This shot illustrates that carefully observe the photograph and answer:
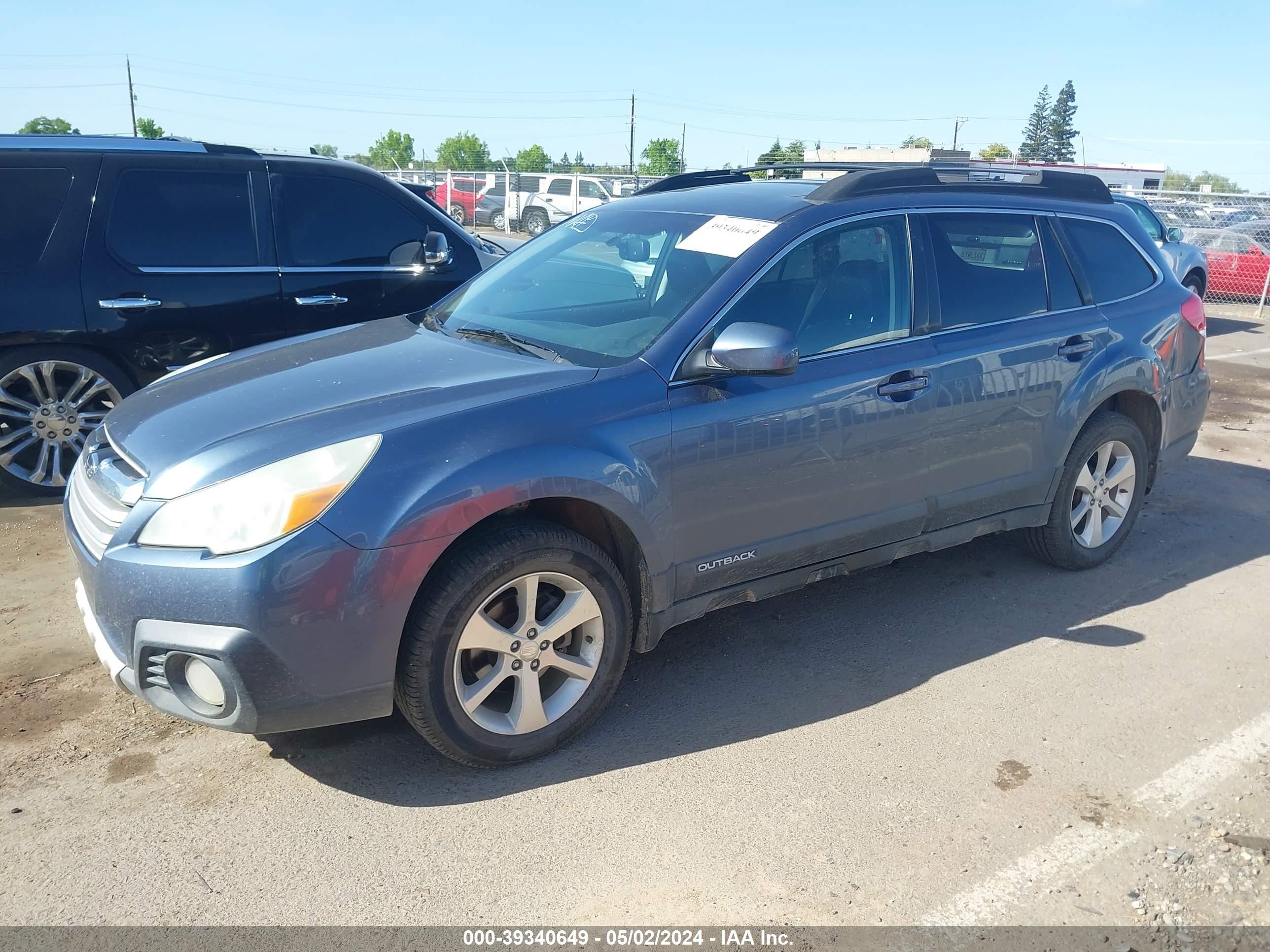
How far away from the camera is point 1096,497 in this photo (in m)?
4.98

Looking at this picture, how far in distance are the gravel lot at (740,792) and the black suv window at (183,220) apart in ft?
6.62

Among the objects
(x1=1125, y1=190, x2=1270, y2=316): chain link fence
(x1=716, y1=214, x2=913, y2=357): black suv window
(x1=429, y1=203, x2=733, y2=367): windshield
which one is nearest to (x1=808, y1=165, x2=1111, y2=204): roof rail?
(x1=716, y1=214, x2=913, y2=357): black suv window

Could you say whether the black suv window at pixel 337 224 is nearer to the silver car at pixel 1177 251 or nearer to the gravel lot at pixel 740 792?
the gravel lot at pixel 740 792

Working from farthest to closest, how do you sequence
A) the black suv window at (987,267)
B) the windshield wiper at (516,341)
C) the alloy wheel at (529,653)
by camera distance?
1. the black suv window at (987,267)
2. the windshield wiper at (516,341)
3. the alloy wheel at (529,653)

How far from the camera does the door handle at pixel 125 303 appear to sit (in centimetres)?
548

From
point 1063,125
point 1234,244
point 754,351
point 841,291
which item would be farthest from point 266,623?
point 1063,125

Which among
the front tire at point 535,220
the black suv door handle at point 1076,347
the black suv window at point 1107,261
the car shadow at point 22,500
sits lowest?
the car shadow at point 22,500

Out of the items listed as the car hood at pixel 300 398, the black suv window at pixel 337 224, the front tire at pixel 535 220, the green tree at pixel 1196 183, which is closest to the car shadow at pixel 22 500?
the black suv window at pixel 337 224

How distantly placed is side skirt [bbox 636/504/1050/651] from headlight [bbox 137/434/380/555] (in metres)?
1.22

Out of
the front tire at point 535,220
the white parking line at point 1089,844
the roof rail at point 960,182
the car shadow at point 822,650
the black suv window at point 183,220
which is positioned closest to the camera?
the white parking line at point 1089,844

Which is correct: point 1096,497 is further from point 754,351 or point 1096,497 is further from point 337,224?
point 337,224

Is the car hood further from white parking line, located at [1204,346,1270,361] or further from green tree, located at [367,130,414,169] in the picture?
green tree, located at [367,130,414,169]

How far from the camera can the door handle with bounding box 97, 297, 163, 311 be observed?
5484 millimetres

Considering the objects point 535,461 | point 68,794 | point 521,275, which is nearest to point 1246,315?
point 521,275
